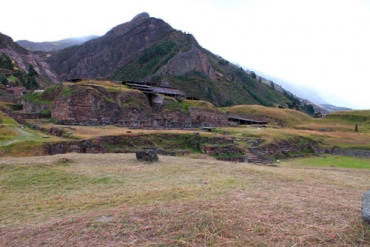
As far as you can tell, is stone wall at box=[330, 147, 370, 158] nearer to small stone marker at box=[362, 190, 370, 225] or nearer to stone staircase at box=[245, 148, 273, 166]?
stone staircase at box=[245, 148, 273, 166]

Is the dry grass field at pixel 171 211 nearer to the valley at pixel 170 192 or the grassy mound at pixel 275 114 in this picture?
the valley at pixel 170 192

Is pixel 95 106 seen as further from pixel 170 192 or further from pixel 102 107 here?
pixel 170 192

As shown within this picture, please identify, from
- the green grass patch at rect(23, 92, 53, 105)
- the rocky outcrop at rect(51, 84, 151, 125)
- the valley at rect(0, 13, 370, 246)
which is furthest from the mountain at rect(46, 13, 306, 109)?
the valley at rect(0, 13, 370, 246)

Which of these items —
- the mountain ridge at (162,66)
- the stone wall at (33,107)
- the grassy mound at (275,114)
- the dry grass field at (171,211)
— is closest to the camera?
the dry grass field at (171,211)

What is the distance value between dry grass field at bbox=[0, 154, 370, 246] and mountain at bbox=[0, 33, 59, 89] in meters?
65.8

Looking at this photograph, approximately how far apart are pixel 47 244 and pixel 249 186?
627cm

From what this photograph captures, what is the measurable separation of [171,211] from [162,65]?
306 feet

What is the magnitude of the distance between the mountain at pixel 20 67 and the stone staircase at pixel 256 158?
59.8 metres

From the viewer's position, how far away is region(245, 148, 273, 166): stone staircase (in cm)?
2316

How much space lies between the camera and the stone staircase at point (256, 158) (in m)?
23.2

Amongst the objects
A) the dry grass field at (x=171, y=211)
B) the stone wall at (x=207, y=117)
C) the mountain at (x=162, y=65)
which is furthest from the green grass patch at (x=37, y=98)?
the mountain at (x=162, y=65)

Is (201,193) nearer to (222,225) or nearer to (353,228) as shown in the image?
(222,225)

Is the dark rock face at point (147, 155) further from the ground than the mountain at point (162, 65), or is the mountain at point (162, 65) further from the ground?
the mountain at point (162, 65)

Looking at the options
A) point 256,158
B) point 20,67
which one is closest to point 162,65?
point 20,67
